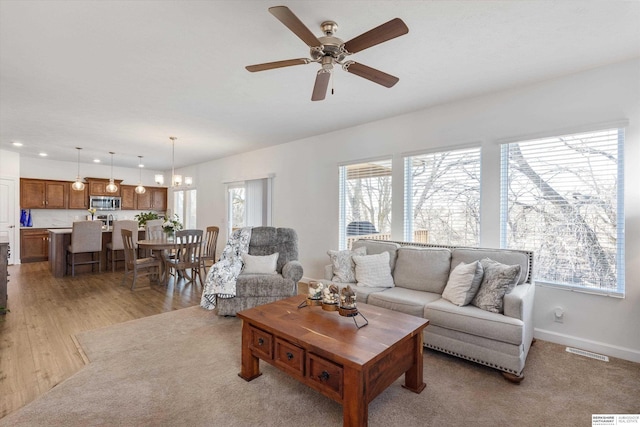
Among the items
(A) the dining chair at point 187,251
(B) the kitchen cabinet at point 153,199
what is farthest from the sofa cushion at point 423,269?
(B) the kitchen cabinet at point 153,199

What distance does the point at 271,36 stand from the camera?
2301 millimetres

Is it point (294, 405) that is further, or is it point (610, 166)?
point (610, 166)

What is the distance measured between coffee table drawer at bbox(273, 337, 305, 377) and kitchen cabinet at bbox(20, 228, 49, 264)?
26.6 feet

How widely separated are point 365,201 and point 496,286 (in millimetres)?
2342

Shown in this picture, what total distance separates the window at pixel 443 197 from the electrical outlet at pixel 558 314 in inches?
38.6

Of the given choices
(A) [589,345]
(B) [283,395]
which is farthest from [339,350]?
(A) [589,345]

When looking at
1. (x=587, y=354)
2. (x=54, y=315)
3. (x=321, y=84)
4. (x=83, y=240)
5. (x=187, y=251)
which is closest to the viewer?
(x=321, y=84)

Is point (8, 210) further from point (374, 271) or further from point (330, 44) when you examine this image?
point (330, 44)

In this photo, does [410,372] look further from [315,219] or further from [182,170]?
[182,170]

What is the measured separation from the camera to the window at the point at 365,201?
4367mm

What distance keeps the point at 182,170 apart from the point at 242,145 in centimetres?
381

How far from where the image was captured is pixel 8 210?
259 inches

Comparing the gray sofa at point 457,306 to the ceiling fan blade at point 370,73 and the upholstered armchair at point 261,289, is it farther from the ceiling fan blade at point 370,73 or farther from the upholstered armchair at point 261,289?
→ the ceiling fan blade at point 370,73

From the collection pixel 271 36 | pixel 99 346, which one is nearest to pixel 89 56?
pixel 271 36
